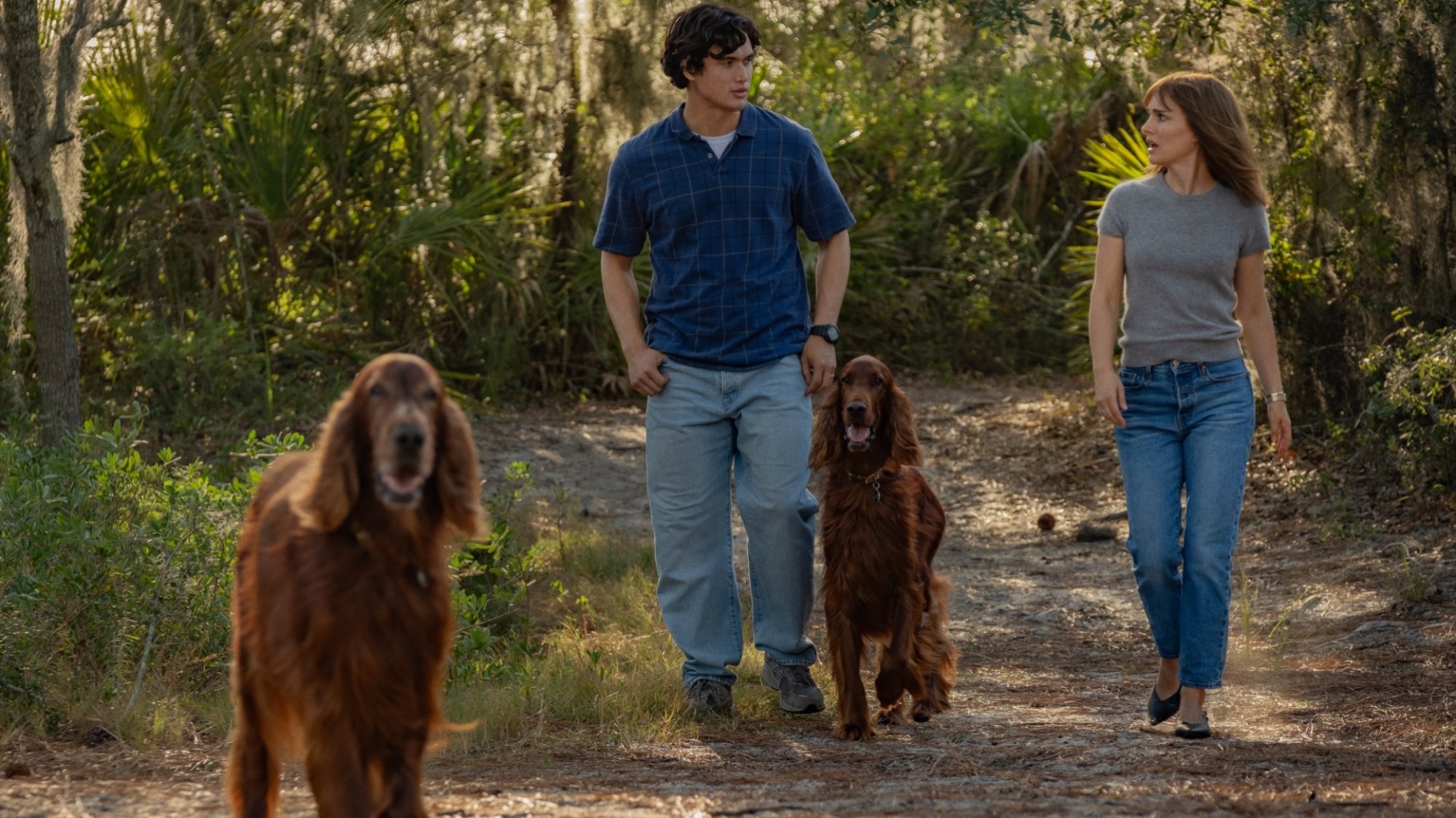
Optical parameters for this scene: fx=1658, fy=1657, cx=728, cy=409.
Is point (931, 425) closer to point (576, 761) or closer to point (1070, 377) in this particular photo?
point (1070, 377)

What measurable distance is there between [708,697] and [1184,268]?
1977 mm

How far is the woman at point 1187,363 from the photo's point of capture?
15.9 feet

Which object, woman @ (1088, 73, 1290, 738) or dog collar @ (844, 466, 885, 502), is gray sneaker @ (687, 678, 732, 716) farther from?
woman @ (1088, 73, 1290, 738)

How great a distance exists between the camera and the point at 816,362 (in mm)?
5289

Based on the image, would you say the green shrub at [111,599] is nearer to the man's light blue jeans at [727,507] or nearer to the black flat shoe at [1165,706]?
the man's light blue jeans at [727,507]

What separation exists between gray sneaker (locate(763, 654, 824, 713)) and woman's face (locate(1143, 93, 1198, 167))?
1.96m

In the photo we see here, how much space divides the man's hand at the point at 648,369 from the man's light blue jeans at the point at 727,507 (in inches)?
1.4

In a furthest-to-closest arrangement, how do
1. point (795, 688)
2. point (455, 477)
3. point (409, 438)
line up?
point (795, 688), point (455, 477), point (409, 438)

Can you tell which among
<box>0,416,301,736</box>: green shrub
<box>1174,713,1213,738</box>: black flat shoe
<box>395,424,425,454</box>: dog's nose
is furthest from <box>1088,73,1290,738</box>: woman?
<box>0,416,301,736</box>: green shrub

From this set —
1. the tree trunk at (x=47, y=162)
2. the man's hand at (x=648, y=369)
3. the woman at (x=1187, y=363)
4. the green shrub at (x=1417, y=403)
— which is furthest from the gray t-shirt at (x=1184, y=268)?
the tree trunk at (x=47, y=162)

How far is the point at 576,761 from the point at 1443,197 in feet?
20.5

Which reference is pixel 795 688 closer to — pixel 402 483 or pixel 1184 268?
pixel 1184 268

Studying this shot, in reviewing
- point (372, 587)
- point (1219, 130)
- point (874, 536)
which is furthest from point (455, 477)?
point (1219, 130)

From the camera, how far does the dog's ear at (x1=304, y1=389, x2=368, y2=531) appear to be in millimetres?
3162
